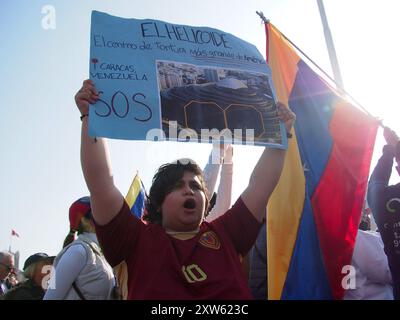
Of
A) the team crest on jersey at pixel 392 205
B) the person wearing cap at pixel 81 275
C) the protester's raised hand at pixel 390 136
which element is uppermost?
the protester's raised hand at pixel 390 136

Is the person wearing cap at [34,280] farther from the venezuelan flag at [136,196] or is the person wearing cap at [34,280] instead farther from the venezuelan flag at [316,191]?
the venezuelan flag at [316,191]

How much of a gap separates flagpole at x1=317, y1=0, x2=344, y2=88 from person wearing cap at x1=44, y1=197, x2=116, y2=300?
384cm

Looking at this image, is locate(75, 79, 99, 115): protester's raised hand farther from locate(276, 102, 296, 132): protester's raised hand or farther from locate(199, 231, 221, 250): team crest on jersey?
locate(276, 102, 296, 132): protester's raised hand

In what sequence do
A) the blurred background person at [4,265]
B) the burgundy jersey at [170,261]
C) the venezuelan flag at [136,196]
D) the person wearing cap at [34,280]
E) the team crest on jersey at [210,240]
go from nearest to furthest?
the burgundy jersey at [170,261] < the team crest on jersey at [210,240] < the person wearing cap at [34,280] < the venezuelan flag at [136,196] < the blurred background person at [4,265]

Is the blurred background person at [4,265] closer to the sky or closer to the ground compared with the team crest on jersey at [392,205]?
closer to the ground

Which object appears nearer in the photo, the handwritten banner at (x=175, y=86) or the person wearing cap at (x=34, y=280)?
the handwritten banner at (x=175, y=86)

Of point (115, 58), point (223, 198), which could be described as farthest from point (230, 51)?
point (223, 198)

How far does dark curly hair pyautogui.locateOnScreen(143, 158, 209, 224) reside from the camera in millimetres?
2363

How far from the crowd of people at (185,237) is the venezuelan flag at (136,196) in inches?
72.0

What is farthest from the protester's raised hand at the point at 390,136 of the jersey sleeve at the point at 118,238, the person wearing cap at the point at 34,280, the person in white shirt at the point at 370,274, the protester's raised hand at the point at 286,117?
the person wearing cap at the point at 34,280

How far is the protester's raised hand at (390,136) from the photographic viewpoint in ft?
10.7

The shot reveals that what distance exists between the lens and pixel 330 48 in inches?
232
